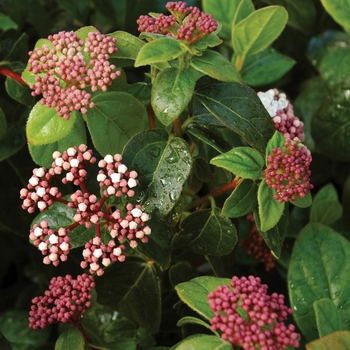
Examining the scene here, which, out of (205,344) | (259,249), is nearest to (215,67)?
(205,344)

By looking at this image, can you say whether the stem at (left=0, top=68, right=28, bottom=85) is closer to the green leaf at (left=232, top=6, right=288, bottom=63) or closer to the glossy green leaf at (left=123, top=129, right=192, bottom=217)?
the glossy green leaf at (left=123, top=129, right=192, bottom=217)

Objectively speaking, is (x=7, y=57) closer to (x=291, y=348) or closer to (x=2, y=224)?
(x=2, y=224)

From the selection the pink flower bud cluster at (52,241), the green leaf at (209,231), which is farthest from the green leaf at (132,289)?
the pink flower bud cluster at (52,241)

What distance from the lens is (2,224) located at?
1.20 metres

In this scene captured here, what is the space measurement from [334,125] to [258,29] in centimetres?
32

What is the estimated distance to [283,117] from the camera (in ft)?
3.09

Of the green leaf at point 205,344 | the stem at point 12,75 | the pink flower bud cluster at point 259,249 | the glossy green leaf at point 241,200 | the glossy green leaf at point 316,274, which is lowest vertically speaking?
the pink flower bud cluster at point 259,249

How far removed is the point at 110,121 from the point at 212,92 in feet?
0.61

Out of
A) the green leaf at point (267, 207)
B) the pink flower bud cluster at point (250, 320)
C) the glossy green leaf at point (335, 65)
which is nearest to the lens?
the pink flower bud cluster at point (250, 320)

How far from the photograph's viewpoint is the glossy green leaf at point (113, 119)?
898mm

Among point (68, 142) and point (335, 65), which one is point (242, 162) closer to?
point (68, 142)

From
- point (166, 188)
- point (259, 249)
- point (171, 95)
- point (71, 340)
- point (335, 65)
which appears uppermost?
point (171, 95)

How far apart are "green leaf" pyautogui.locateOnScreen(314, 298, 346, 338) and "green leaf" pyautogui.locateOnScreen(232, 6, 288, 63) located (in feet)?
1.97

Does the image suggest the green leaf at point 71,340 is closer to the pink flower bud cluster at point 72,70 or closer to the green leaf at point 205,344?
the green leaf at point 205,344
